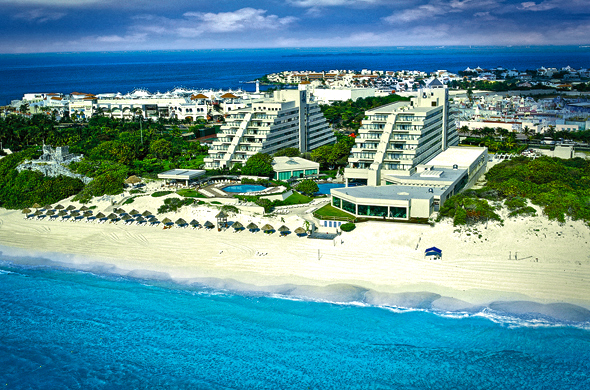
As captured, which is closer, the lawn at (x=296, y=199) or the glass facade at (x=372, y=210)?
the glass facade at (x=372, y=210)

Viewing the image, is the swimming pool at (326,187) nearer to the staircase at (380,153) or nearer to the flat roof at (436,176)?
the staircase at (380,153)

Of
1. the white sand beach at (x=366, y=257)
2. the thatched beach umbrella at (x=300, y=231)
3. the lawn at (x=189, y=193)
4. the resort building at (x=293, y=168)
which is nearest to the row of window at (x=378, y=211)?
the white sand beach at (x=366, y=257)

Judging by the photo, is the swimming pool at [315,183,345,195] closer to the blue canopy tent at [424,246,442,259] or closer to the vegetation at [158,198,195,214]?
the vegetation at [158,198,195,214]

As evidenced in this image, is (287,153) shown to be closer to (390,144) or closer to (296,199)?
(390,144)

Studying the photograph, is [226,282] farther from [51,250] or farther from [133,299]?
[51,250]

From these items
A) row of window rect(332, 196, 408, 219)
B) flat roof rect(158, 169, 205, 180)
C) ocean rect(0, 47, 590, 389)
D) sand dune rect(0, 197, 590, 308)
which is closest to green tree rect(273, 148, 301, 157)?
flat roof rect(158, 169, 205, 180)

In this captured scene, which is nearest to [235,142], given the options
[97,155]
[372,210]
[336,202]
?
[97,155]

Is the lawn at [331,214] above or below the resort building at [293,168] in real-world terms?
below

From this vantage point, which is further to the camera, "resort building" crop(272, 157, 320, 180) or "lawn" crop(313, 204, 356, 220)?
"resort building" crop(272, 157, 320, 180)
